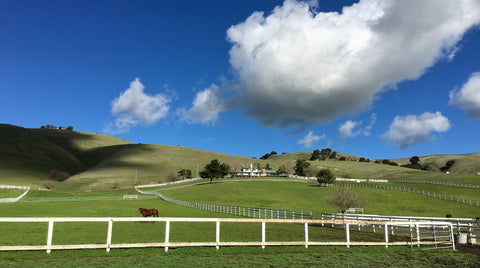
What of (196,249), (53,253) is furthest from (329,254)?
(53,253)

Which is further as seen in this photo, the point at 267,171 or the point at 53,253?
the point at 267,171

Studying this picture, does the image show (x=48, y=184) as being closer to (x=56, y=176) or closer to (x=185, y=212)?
(x=56, y=176)

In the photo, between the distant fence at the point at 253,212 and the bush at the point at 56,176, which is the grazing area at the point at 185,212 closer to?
the bush at the point at 56,176

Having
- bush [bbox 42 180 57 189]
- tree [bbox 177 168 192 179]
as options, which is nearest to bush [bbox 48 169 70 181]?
bush [bbox 42 180 57 189]

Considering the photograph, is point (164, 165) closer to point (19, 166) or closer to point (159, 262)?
point (19, 166)

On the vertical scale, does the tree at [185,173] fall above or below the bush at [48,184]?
above

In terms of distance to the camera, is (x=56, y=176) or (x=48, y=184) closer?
(x=48, y=184)

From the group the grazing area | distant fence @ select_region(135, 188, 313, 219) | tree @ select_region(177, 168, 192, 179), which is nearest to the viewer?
the grazing area

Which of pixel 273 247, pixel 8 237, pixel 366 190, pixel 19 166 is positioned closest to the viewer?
pixel 273 247

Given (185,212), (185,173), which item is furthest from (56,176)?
(185,212)

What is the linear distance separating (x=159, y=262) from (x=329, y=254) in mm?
7021

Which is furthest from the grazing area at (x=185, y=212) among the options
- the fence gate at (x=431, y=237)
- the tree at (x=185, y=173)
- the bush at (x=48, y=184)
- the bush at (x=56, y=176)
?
the tree at (x=185, y=173)

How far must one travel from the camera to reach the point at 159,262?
1164cm

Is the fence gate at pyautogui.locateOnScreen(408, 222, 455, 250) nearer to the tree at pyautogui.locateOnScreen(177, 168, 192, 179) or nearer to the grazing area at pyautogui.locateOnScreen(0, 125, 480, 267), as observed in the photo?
the grazing area at pyautogui.locateOnScreen(0, 125, 480, 267)
